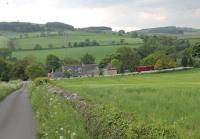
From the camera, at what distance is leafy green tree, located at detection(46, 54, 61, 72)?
158087 mm

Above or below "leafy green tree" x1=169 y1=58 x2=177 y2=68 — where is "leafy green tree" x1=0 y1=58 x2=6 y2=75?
below

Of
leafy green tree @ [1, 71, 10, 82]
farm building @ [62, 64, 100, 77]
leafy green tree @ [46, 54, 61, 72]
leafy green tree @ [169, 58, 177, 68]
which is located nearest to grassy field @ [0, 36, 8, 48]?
leafy green tree @ [1, 71, 10, 82]

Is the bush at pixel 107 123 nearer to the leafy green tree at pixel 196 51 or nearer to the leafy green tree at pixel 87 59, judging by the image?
the leafy green tree at pixel 196 51

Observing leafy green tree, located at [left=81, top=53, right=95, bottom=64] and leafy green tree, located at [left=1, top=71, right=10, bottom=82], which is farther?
leafy green tree, located at [left=81, top=53, right=95, bottom=64]

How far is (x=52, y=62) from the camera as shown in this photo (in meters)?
161

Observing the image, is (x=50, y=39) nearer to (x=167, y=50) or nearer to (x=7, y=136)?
(x=167, y=50)

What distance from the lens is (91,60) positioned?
165 meters

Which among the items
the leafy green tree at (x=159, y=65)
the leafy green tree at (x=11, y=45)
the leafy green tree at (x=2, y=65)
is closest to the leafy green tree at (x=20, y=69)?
the leafy green tree at (x=2, y=65)

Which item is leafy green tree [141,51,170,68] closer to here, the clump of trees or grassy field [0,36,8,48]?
the clump of trees

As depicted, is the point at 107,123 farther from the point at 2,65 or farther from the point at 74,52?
the point at 74,52

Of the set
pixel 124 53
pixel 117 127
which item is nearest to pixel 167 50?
pixel 124 53

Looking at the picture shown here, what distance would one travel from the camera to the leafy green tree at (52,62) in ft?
519

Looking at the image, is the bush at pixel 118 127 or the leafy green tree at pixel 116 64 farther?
the leafy green tree at pixel 116 64

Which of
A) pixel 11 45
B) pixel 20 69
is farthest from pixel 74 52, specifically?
pixel 11 45
